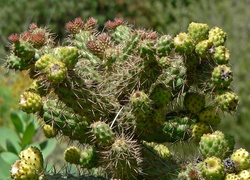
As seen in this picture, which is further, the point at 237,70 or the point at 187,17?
the point at 187,17

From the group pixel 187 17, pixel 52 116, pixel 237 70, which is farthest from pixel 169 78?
pixel 187 17

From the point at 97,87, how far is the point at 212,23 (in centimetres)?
1106

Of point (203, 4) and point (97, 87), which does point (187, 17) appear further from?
point (97, 87)

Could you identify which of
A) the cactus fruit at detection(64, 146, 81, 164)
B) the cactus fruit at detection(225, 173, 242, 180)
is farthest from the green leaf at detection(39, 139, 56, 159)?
the cactus fruit at detection(225, 173, 242, 180)

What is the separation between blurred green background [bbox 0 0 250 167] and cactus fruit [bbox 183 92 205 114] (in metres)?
7.09

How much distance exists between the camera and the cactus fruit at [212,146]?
2.12 m

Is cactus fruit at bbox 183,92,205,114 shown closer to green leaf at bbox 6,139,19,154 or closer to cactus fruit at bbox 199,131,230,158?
cactus fruit at bbox 199,131,230,158

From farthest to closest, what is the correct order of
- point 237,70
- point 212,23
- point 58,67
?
point 212,23 → point 237,70 → point 58,67

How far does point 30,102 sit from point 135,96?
0.40 meters

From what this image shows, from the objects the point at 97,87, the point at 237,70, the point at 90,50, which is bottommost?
the point at 97,87

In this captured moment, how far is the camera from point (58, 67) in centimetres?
201

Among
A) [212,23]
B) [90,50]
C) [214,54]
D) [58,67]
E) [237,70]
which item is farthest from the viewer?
[212,23]

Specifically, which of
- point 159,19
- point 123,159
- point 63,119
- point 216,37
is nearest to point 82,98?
point 63,119

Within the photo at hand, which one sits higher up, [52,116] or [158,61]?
[158,61]
